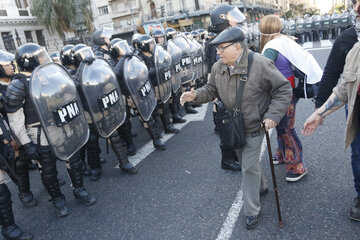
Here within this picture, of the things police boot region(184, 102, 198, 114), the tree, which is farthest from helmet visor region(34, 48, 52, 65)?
the tree

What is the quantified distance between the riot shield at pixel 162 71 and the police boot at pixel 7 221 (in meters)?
2.61

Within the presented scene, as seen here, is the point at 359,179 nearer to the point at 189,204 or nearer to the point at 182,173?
the point at 189,204

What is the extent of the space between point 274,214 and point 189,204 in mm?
830

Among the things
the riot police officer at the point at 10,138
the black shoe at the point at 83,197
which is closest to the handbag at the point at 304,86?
the black shoe at the point at 83,197

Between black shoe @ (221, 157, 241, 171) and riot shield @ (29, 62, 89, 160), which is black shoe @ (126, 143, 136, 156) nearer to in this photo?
riot shield @ (29, 62, 89, 160)

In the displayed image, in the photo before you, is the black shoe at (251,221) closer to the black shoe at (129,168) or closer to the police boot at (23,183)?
the black shoe at (129,168)

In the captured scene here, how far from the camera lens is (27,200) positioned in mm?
3432

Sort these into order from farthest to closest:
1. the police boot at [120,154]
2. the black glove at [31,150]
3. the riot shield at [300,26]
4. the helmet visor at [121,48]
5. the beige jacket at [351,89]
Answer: the riot shield at [300,26], the helmet visor at [121,48], the police boot at [120,154], the black glove at [31,150], the beige jacket at [351,89]

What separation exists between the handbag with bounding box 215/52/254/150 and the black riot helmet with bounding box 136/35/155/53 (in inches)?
101

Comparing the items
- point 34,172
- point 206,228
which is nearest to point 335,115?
point 206,228

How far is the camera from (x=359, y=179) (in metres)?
2.31

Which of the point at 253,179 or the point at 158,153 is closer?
the point at 253,179

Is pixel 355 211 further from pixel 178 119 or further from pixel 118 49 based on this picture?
pixel 178 119

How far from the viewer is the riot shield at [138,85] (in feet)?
12.2
